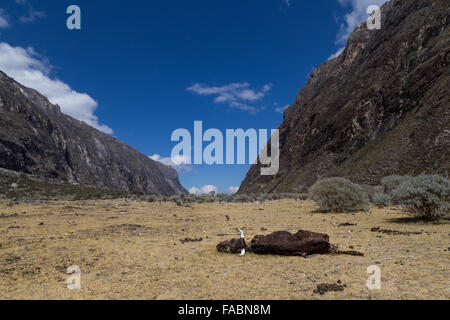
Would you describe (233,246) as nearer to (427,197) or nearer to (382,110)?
(427,197)

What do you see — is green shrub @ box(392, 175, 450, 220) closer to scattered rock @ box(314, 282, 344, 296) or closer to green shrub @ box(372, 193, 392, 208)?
green shrub @ box(372, 193, 392, 208)

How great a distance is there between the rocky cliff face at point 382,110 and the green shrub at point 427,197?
21.5m

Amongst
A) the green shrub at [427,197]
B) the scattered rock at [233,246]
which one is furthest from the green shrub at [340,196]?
the scattered rock at [233,246]

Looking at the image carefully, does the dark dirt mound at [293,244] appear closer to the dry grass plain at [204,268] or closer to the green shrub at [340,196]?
the dry grass plain at [204,268]

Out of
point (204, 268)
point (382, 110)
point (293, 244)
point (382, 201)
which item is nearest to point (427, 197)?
point (293, 244)

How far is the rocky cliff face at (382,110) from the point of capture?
35.7 metres

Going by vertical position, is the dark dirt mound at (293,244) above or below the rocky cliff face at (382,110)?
below

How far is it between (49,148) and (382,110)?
8363 cm

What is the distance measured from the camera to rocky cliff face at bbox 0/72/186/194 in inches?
2251

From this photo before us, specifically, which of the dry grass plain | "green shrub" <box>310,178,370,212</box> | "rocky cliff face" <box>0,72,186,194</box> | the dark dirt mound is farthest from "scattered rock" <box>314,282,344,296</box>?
"rocky cliff face" <box>0,72,186,194</box>

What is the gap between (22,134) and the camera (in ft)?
199

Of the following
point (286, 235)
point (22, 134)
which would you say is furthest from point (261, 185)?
point (286, 235)

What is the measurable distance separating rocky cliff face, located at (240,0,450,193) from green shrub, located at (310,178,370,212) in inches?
704
